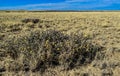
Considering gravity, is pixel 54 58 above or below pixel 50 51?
below

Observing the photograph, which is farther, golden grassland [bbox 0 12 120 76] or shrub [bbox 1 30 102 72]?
shrub [bbox 1 30 102 72]

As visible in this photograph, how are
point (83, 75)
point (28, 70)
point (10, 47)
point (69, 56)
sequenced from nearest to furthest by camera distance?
1. point (83, 75)
2. point (28, 70)
3. point (69, 56)
4. point (10, 47)

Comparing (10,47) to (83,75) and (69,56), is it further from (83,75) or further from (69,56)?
(83,75)

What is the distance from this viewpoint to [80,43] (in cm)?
852

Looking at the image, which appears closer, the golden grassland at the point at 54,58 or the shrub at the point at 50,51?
the golden grassland at the point at 54,58

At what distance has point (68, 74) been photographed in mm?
7031

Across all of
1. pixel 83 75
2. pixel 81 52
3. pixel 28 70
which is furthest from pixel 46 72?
pixel 81 52

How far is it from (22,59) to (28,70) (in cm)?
48

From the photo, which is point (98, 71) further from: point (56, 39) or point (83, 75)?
point (56, 39)

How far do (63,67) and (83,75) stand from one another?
771 mm

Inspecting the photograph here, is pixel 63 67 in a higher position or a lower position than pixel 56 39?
lower

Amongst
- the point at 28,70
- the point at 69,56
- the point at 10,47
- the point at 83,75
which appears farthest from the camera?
the point at 10,47

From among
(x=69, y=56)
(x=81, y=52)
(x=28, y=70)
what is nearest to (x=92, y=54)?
(x=81, y=52)

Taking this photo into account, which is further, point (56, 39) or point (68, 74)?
point (56, 39)
